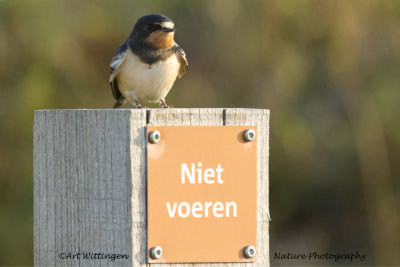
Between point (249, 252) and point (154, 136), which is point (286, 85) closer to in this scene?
point (249, 252)

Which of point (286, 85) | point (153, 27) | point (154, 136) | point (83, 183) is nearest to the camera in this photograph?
point (154, 136)

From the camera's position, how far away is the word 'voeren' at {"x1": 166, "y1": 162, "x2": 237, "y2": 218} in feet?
7.32

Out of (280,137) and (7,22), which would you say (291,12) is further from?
(7,22)

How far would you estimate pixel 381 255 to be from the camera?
5852mm

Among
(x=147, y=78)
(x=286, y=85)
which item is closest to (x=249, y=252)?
(x=147, y=78)

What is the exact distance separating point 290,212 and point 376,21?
1.82m

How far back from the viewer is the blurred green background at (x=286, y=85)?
5824mm

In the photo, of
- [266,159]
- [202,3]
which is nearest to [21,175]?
[202,3]

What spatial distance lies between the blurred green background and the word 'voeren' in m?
3.65

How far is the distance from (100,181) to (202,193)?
31cm

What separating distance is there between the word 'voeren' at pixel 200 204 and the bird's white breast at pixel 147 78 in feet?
5.46

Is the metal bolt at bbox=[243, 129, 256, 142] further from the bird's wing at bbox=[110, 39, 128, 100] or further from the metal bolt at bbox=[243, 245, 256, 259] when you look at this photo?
the bird's wing at bbox=[110, 39, 128, 100]

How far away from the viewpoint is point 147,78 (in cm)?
388

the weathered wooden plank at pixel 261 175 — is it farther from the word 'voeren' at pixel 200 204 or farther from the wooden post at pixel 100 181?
the word 'voeren' at pixel 200 204
